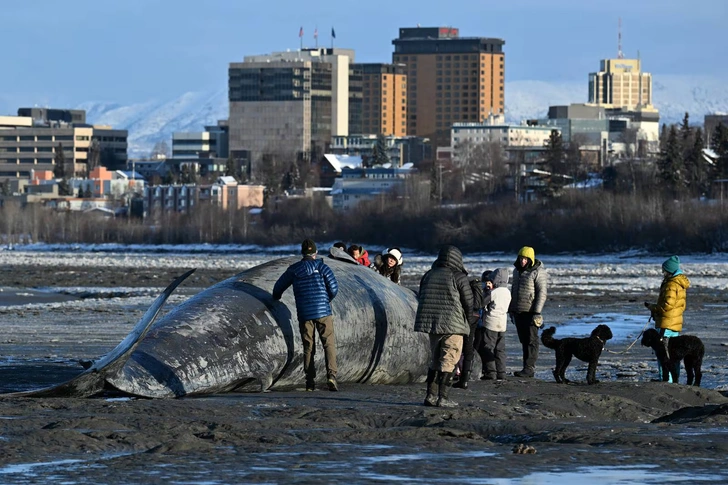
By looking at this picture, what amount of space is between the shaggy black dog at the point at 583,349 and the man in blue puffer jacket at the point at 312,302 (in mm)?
2831

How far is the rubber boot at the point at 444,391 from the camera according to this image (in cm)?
1324

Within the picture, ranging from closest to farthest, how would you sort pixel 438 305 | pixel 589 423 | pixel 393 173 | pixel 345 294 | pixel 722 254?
pixel 589 423 < pixel 438 305 < pixel 345 294 < pixel 722 254 < pixel 393 173

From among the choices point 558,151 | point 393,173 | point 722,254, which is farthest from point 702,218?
point 393,173

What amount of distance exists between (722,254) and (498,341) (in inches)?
2927

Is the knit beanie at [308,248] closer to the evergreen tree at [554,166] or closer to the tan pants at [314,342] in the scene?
the tan pants at [314,342]

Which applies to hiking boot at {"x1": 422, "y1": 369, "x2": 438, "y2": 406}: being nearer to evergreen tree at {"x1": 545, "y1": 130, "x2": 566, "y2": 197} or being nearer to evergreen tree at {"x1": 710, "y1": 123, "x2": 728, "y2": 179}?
evergreen tree at {"x1": 710, "y1": 123, "x2": 728, "y2": 179}

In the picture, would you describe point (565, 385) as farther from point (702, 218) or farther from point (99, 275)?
point (702, 218)

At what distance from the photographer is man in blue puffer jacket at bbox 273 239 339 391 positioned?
1405 cm

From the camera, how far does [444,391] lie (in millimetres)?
13320

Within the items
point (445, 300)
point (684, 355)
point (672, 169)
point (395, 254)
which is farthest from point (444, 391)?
point (672, 169)

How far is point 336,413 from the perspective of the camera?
12.5 metres

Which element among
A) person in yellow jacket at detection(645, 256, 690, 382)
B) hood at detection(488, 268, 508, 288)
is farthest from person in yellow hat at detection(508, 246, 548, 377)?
person in yellow jacket at detection(645, 256, 690, 382)

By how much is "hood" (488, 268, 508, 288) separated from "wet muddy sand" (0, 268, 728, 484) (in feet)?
3.69

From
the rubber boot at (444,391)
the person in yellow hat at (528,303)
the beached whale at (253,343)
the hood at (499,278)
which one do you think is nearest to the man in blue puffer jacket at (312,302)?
the beached whale at (253,343)
